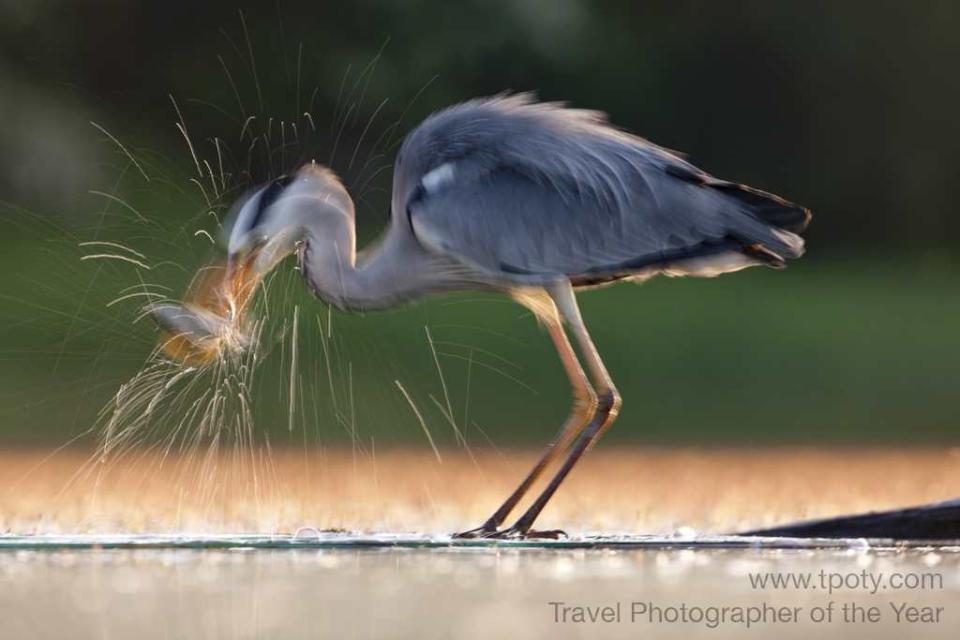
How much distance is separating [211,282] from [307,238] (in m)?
0.36

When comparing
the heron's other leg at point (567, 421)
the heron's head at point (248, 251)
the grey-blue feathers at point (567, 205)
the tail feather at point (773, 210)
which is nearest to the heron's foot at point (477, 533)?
the heron's other leg at point (567, 421)

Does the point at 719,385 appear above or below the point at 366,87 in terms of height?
below

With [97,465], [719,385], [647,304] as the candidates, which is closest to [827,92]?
[647,304]

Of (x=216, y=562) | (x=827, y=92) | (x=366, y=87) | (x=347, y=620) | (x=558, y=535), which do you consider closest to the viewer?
(x=347, y=620)

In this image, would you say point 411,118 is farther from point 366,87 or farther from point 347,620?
point 347,620

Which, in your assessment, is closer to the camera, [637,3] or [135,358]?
[135,358]

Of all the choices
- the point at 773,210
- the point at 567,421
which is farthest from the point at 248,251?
the point at 773,210

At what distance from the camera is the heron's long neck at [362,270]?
242 inches

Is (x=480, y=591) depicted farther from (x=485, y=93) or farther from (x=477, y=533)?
(x=485, y=93)

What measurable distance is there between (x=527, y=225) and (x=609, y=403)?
0.58 metres

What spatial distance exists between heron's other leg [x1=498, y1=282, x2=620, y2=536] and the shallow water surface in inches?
13.5

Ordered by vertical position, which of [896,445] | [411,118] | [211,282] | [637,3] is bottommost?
[896,445]

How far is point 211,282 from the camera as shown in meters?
5.99

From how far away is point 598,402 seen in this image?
6016 mm
